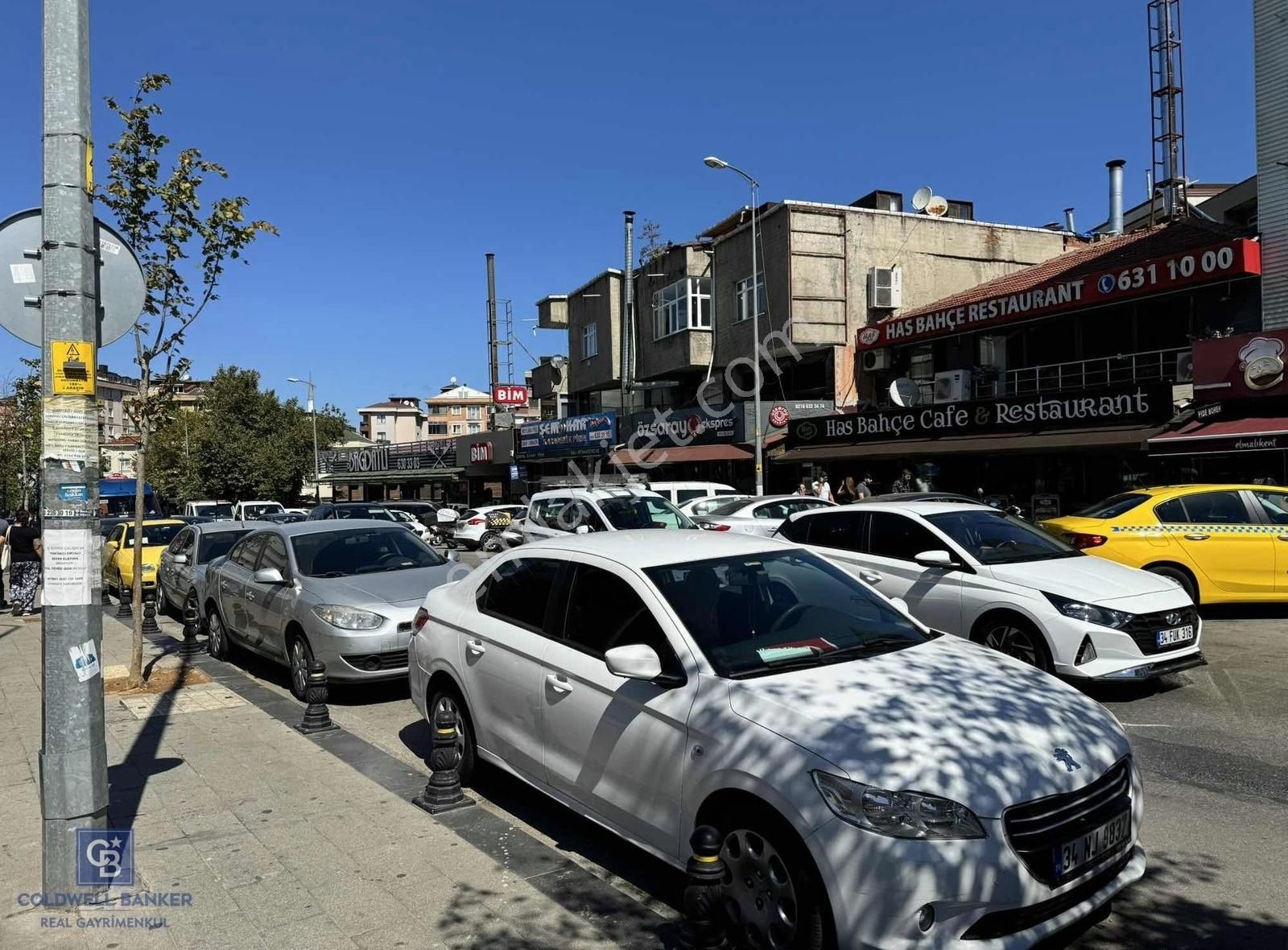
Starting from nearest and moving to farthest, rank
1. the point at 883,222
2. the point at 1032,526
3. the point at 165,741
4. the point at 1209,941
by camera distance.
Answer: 1. the point at 1209,941
2. the point at 165,741
3. the point at 1032,526
4. the point at 883,222

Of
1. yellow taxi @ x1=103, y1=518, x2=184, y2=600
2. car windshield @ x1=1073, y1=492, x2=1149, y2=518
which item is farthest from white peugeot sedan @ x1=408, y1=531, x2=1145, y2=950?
yellow taxi @ x1=103, y1=518, x2=184, y2=600

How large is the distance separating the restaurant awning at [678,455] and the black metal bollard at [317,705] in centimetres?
2186

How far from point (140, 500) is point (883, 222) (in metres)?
26.1

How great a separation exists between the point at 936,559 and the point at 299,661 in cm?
579

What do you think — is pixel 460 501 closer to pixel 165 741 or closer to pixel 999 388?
pixel 999 388

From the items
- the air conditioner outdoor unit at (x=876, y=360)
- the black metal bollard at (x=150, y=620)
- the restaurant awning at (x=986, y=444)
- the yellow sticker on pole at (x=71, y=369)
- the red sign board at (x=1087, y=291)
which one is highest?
the red sign board at (x=1087, y=291)

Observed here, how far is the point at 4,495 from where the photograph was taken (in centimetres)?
5272

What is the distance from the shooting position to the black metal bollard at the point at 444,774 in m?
5.12

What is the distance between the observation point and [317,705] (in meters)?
7.02

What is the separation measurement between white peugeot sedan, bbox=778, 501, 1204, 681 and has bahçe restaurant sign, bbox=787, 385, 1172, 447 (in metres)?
12.3

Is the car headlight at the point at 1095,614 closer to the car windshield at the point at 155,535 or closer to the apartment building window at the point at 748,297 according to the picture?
the car windshield at the point at 155,535

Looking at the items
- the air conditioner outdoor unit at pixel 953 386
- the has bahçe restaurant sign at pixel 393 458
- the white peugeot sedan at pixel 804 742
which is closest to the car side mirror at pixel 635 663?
the white peugeot sedan at pixel 804 742

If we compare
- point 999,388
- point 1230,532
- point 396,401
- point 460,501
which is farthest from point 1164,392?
point 396,401

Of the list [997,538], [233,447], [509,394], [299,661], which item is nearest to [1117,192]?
[509,394]
